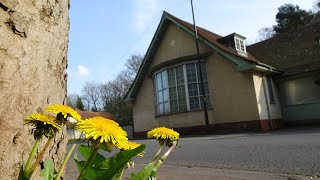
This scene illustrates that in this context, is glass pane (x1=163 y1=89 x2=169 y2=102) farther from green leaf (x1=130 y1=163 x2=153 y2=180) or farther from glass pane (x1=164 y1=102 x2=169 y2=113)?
green leaf (x1=130 y1=163 x2=153 y2=180)

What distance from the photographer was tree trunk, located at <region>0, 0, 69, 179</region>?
122cm

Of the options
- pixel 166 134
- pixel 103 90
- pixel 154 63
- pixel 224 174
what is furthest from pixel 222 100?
pixel 103 90

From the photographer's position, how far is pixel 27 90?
4.27ft

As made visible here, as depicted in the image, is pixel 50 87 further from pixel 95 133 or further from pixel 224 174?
pixel 224 174

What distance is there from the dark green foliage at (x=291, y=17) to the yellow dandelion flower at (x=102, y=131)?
45.8m

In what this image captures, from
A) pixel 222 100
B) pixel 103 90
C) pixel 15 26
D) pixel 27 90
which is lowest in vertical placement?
pixel 27 90

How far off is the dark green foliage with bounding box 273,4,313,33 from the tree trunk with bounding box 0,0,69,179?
45402 millimetres

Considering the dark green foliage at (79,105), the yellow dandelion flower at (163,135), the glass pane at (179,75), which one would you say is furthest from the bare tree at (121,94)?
the yellow dandelion flower at (163,135)

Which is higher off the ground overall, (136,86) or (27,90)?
(136,86)

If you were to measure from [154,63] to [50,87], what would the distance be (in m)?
23.8

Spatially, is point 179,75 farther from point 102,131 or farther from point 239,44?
point 102,131

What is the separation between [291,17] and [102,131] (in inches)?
1876

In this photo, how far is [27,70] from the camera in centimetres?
132

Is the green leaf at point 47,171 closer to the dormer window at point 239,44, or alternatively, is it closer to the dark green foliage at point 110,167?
the dark green foliage at point 110,167
